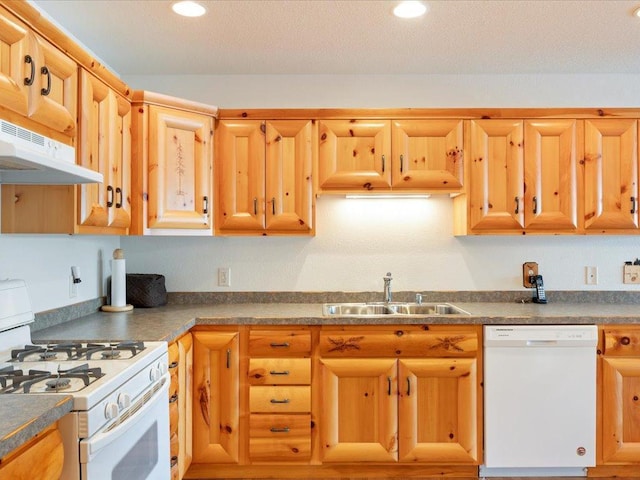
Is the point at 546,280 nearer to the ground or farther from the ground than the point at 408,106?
nearer to the ground

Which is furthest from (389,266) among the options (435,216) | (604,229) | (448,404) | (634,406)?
(634,406)

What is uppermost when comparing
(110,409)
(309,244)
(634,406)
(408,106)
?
(408,106)

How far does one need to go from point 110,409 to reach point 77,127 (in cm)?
122

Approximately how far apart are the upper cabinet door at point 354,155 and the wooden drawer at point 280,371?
40.4 inches

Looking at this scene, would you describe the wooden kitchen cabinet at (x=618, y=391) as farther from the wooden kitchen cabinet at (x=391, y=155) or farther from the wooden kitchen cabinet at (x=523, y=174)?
the wooden kitchen cabinet at (x=391, y=155)

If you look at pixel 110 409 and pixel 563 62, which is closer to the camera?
pixel 110 409

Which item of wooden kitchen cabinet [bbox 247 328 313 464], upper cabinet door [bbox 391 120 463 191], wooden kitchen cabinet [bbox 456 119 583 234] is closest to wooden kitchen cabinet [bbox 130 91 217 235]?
wooden kitchen cabinet [bbox 247 328 313 464]

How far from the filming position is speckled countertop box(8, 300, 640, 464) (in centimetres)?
213

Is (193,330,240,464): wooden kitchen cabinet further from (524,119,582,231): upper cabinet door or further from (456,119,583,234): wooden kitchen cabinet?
(524,119,582,231): upper cabinet door

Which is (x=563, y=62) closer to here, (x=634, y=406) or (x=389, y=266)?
(x=389, y=266)

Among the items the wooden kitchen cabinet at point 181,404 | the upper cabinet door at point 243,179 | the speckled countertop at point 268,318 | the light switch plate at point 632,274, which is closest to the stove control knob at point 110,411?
the speckled countertop at point 268,318

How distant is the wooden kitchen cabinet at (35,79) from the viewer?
1.56 m

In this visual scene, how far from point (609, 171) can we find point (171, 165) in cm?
258

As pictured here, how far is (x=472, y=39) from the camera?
2584 millimetres
